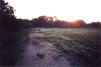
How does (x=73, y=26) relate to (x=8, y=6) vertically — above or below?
below

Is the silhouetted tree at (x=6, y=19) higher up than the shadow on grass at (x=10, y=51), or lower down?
higher up

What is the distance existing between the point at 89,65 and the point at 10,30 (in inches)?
1061

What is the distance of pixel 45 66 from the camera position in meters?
11.7

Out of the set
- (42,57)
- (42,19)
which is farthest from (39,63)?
(42,19)

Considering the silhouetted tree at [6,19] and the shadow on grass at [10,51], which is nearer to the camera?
the shadow on grass at [10,51]

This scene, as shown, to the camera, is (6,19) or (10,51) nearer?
(10,51)

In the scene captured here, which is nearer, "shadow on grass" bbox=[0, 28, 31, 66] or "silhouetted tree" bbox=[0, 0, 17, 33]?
"shadow on grass" bbox=[0, 28, 31, 66]

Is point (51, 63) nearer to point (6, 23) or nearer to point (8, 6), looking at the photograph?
point (6, 23)

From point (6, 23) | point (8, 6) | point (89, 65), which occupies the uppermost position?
point (8, 6)

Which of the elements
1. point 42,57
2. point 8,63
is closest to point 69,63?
point 42,57

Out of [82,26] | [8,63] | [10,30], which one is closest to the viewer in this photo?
[8,63]

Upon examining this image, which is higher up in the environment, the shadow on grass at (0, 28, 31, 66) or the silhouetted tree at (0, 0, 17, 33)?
the silhouetted tree at (0, 0, 17, 33)

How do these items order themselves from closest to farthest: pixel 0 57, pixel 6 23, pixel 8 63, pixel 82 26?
pixel 8 63
pixel 0 57
pixel 6 23
pixel 82 26

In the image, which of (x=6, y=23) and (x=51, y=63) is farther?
(x=6, y=23)
